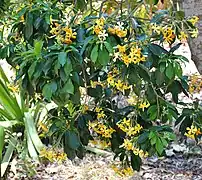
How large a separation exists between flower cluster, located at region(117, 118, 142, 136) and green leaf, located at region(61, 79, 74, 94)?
0.82 ft

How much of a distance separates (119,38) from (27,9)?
1.09 feet

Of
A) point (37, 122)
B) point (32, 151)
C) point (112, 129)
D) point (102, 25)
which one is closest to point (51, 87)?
point (102, 25)

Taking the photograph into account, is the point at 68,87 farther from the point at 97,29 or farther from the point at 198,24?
the point at 198,24

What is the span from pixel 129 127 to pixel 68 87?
0.90 ft

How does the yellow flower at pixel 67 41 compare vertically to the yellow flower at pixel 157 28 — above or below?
above

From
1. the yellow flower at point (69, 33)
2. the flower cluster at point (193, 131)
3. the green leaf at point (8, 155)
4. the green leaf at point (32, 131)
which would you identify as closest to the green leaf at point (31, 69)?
the yellow flower at point (69, 33)

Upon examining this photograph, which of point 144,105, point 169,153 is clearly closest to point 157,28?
point 144,105

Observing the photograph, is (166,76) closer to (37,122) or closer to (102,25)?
(102,25)

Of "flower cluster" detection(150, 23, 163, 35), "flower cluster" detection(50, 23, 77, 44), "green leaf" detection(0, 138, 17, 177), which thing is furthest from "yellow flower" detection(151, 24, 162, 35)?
"green leaf" detection(0, 138, 17, 177)

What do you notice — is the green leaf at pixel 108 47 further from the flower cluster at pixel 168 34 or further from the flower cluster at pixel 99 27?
the flower cluster at pixel 168 34

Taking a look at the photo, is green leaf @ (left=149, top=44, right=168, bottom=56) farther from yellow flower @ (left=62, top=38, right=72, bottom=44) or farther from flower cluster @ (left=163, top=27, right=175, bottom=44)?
yellow flower @ (left=62, top=38, right=72, bottom=44)

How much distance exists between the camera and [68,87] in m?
1.03

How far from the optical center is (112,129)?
1310 mm

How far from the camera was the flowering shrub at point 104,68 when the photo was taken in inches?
41.3
